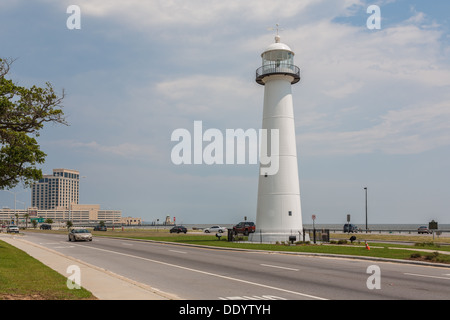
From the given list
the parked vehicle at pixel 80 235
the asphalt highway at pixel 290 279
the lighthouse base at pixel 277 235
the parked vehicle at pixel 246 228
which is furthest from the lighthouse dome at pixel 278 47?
the parked vehicle at pixel 80 235

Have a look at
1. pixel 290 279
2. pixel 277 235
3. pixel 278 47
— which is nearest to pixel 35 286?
pixel 290 279

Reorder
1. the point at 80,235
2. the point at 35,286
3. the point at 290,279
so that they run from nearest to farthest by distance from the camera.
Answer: the point at 35,286 → the point at 290,279 → the point at 80,235

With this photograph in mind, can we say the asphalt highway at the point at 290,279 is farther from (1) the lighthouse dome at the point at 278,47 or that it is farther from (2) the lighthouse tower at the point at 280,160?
(1) the lighthouse dome at the point at 278,47

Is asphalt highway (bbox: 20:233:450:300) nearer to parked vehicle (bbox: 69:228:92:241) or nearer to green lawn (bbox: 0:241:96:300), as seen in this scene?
green lawn (bbox: 0:241:96:300)

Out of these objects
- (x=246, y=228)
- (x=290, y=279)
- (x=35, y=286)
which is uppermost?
(x=35, y=286)

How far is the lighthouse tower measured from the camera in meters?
38.3

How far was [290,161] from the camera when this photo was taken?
38750mm

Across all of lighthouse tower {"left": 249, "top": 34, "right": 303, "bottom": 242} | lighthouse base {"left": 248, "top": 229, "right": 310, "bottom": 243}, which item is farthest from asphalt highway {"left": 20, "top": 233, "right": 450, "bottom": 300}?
lighthouse tower {"left": 249, "top": 34, "right": 303, "bottom": 242}

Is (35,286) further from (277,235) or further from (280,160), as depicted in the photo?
(280,160)

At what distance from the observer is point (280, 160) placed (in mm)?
38531

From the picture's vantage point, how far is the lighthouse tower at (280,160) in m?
38.3
